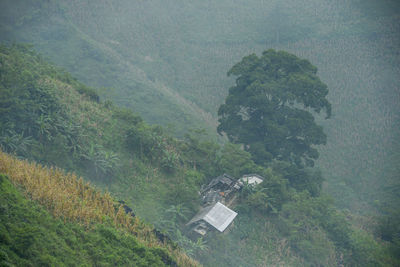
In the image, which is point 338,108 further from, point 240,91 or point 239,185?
point 239,185

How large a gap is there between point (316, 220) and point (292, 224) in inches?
44.4

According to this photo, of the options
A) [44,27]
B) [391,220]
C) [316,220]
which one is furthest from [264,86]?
[44,27]

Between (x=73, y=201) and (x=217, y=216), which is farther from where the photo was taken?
(x=217, y=216)

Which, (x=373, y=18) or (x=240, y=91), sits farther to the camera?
(x=373, y=18)

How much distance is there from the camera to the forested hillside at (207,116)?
1302cm

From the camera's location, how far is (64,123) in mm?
13305

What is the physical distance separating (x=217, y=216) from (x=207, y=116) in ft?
45.9

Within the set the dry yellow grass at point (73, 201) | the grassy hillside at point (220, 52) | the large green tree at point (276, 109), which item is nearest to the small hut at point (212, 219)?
the dry yellow grass at point (73, 201)

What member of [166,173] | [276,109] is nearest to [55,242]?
[166,173]

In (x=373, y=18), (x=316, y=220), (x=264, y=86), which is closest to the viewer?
(x=316, y=220)

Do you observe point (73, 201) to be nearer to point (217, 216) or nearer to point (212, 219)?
point (212, 219)

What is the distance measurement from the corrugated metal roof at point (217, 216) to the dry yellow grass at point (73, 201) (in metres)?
2.71

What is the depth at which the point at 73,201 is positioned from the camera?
8.42 m

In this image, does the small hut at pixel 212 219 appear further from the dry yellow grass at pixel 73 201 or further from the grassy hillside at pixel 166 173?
the dry yellow grass at pixel 73 201
